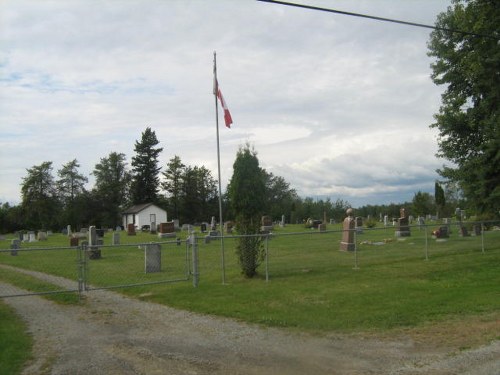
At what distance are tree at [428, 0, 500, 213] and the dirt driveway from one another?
511 inches

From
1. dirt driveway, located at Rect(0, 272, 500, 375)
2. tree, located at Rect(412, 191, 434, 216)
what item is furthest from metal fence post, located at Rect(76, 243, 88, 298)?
tree, located at Rect(412, 191, 434, 216)

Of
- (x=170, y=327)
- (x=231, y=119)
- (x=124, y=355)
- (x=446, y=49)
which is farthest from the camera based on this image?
(x=446, y=49)

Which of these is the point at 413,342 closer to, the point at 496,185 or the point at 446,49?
the point at 496,185

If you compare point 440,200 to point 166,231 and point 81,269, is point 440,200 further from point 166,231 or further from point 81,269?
point 81,269

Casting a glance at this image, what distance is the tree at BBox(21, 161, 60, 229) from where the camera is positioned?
8125cm

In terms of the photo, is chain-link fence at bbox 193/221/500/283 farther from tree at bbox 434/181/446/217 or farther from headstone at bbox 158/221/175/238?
tree at bbox 434/181/446/217

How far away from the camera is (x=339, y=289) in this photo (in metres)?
11.6

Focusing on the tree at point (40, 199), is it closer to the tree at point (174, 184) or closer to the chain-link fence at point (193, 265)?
the tree at point (174, 184)

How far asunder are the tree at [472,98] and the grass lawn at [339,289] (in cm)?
298

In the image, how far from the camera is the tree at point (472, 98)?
57.0 feet

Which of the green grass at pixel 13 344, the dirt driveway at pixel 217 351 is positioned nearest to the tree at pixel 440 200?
the dirt driveway at pixel 217 351

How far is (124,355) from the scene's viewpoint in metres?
6.71

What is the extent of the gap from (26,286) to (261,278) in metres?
6.78

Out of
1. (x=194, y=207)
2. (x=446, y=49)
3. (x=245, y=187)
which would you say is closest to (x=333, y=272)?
(x=245, y=187)
